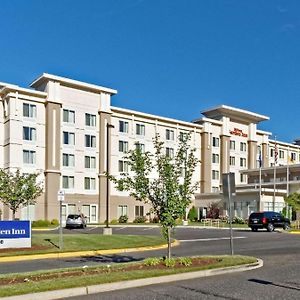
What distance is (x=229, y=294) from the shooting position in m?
9.59

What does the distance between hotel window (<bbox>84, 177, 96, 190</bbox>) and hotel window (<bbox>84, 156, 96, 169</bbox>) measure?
1.54 m

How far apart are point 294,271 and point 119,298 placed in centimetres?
580

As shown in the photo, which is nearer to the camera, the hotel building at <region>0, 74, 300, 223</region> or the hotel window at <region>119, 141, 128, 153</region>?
the hotel building at <region>0, 74, 300, 223</region>

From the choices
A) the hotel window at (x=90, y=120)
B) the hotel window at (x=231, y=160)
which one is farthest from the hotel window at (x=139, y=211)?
the hotel window at (x=231, y=160)

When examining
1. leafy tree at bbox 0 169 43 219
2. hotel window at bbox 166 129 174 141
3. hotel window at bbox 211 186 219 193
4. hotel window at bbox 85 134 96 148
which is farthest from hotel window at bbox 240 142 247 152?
leafy tree at bbox 0 169 43 219

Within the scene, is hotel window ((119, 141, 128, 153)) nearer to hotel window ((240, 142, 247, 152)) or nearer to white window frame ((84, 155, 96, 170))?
white window frame ((84, 155, 96, 170))

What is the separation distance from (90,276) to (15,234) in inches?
398

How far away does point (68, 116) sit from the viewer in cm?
5944

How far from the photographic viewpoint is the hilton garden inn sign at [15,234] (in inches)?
784

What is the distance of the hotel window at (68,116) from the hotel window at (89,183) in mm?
7568

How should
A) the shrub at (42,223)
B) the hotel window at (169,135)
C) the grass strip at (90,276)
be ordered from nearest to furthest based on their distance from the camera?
1. the grass strip at (90,276)
2. the shrub at (42,223)
3. the hotel window at (169,135)

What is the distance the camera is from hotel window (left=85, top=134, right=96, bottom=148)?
61250mm

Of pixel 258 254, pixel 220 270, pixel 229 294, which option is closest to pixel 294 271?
pixel 220 270

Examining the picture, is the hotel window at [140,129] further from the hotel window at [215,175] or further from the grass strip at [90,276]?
the grass strip at [90,276]
